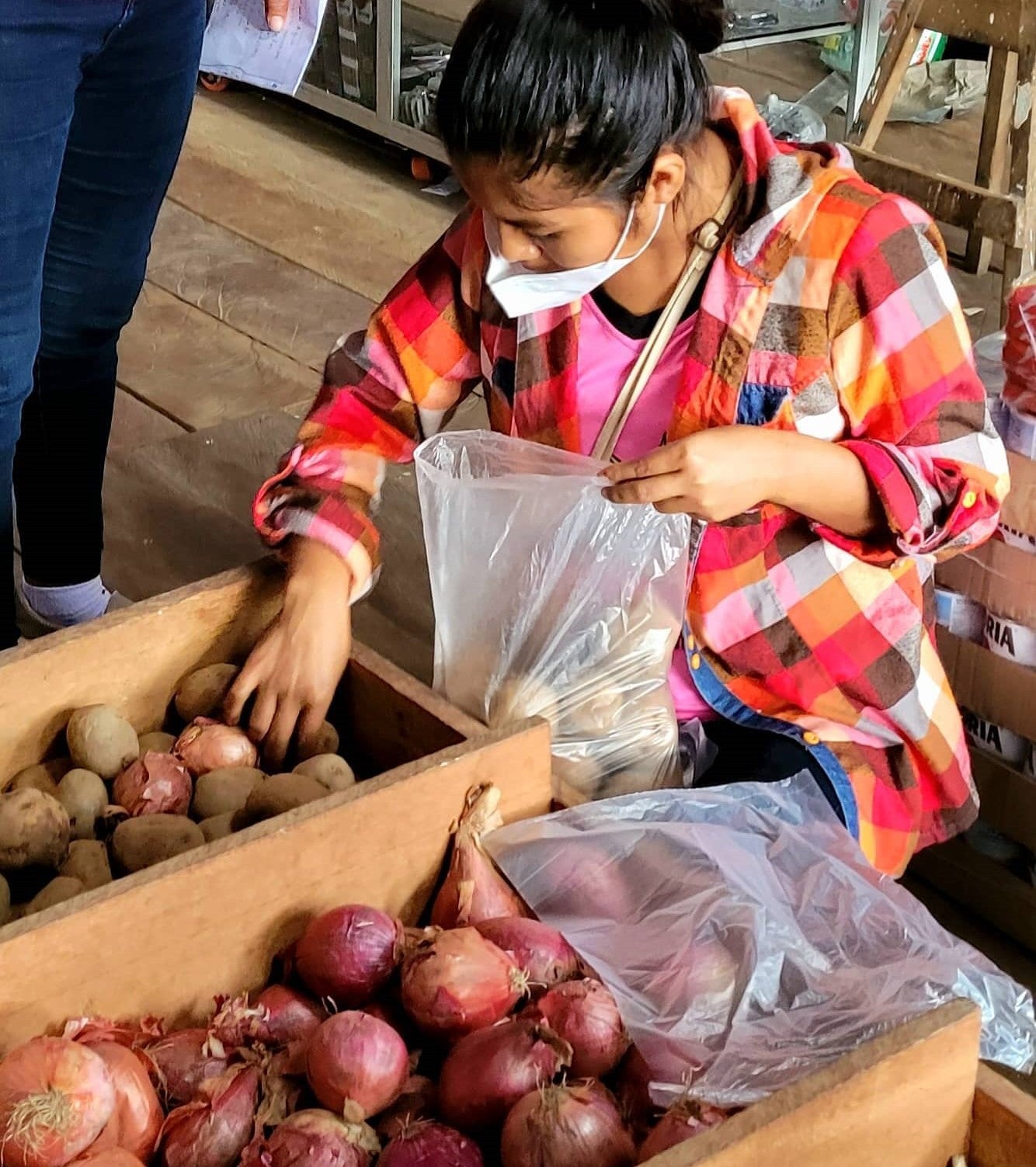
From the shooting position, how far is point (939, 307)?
3.09ft

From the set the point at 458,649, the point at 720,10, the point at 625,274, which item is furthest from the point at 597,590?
the point at 720,10

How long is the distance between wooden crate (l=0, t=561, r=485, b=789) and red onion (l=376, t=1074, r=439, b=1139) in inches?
9.4

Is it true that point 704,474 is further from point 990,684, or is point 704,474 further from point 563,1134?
point 990,684

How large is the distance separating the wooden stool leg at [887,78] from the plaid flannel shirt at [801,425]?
114 cm

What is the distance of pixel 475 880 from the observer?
0.87m

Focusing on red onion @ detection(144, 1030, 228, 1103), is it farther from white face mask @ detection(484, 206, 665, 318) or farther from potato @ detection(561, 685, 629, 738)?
white face mask @ detection(484, 206, 665, 318)

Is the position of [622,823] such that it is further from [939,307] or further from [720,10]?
[720,10]

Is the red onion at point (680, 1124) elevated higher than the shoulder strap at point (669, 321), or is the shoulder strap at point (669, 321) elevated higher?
the shoulder strap at point (669, 321)

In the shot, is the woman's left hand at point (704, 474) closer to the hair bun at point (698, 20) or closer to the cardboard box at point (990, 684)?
the hair bun at point (698, 20)

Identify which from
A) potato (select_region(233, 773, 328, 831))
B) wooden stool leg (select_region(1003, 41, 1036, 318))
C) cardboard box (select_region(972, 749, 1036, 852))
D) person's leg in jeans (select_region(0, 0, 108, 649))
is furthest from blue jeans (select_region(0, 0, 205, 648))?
wooden stool leg (select_region(1003, 41, 1036, 318))

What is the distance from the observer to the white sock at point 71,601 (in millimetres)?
1504

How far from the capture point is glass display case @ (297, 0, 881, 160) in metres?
3.06

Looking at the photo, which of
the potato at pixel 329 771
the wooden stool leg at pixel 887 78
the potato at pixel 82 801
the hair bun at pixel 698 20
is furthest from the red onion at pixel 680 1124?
the wooden stool leg at pixel 887 78

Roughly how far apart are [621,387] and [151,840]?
0.45 m
